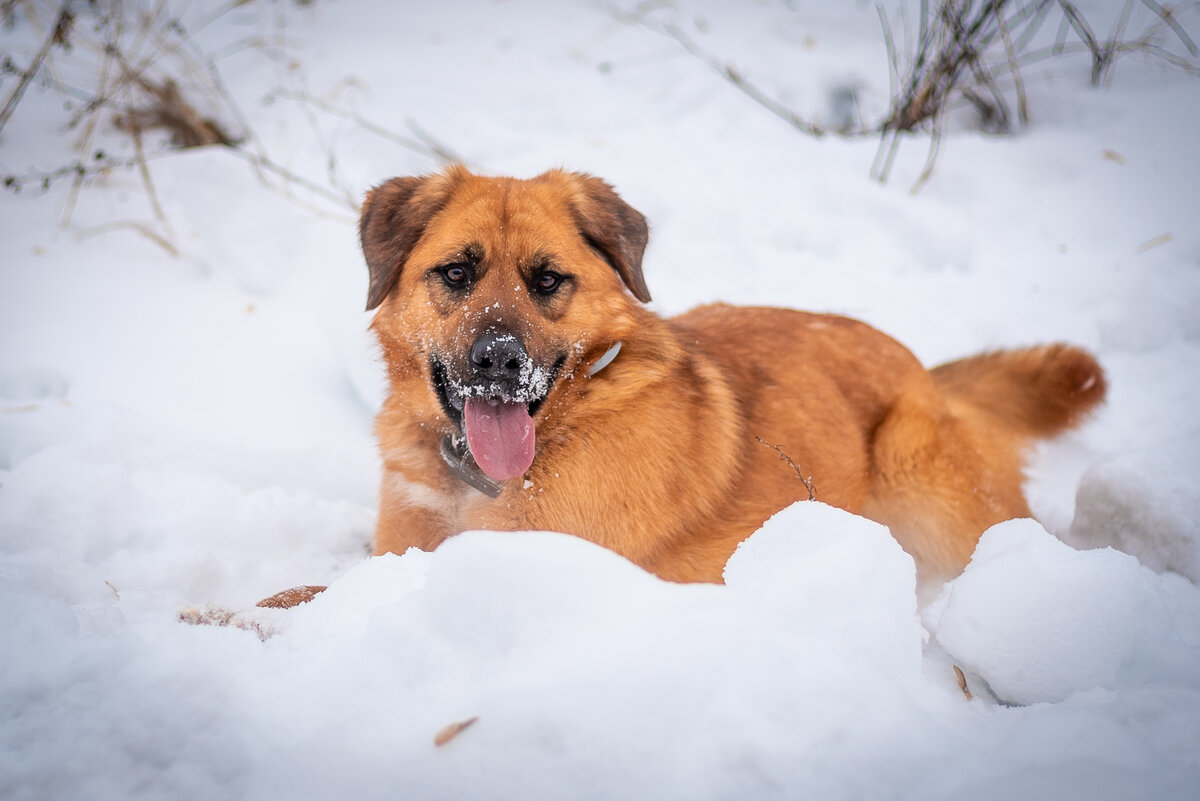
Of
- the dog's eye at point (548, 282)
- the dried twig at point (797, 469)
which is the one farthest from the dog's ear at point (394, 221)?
the dried twig at point (797, 469)

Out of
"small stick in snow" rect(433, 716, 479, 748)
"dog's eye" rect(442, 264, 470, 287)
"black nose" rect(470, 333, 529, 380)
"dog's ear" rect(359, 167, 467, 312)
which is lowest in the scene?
"small stick in snow" rect(433, 716, 479, 748)

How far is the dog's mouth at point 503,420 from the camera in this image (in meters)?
2.12

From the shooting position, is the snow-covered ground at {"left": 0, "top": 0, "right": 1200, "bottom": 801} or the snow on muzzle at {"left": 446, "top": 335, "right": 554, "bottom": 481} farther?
the snow on muzzle at {"left": 446, "top": 335, "right": 554, "bottom": 481}

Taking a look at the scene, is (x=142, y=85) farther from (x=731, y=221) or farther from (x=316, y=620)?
(x=316, y=620)

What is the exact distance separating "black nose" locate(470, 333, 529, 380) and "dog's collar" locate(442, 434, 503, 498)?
0.35 metres

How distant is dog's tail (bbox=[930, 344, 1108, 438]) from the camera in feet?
9.94

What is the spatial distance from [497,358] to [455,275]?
19.0 inches

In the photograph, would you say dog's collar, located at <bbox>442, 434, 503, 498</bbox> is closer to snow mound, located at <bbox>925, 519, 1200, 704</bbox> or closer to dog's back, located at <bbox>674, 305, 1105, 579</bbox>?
dog's back, located at <bbox>674, 305, 1105, 579</bbox>

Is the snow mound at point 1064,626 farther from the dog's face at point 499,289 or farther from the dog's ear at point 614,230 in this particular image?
the dog's ear at point 614,230

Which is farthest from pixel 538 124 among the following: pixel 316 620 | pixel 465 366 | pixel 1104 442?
pixel 316 620

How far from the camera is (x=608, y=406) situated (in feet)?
7.57

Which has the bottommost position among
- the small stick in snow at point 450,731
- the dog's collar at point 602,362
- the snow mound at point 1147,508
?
the snow mound at point 1147,508

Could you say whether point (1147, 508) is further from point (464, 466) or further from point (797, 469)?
point (464, 466)

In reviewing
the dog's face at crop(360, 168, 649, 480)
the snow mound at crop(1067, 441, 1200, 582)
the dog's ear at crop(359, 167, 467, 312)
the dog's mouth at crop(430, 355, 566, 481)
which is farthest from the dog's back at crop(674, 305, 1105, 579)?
the dog's ear at crop(359, 167, 467, 312)
